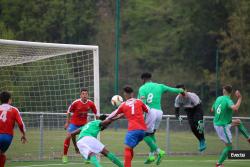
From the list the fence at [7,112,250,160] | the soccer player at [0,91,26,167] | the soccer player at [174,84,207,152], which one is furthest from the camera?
the fence at [7,112,250,160]

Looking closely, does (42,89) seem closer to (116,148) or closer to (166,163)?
(116,148)

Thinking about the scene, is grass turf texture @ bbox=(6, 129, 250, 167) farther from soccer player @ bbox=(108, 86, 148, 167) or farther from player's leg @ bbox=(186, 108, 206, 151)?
soccer player @ bbox=(108, 86, 148, 167)

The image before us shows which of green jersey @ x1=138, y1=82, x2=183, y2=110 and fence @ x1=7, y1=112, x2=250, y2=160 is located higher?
green jersey @ x1=138, y1=82, x2=183, y2=110

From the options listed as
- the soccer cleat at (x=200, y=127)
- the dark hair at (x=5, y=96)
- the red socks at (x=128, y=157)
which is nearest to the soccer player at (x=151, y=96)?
the red socks at (x=128, y=157)

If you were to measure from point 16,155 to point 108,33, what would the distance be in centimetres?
3558

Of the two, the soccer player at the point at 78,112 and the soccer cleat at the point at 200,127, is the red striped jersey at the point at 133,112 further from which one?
the soccer cleat at the point at 200,127

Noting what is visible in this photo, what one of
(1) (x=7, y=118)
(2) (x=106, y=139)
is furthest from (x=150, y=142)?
(2) (x=106, y=139)

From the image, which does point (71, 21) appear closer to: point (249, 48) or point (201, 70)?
point (201, 70)

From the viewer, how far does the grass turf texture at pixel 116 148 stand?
22.9m

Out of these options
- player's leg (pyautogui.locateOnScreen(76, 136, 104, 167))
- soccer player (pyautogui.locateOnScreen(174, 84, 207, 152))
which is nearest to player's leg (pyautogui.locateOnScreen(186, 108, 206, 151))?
soccer player (pyautogui.locateOnScreen(174, 84, 207, 152))

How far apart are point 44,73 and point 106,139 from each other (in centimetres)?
398

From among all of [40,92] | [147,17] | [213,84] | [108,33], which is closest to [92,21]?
[108,33]

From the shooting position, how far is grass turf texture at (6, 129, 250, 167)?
22858 mm

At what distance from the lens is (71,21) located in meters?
57.5
